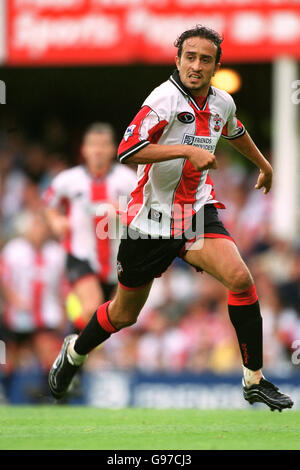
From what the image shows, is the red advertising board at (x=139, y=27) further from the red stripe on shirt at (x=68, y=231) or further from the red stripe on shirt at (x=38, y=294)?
the red stripe on shirt at (x=68, y=231)

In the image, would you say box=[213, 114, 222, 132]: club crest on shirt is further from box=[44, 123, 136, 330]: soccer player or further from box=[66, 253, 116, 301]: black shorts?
box=[66, 253, 116, 301]: black shorts

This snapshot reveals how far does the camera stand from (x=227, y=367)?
11703 millimetres

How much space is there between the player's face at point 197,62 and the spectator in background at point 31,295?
6.28 metres

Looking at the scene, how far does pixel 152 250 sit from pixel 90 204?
3.23 meters

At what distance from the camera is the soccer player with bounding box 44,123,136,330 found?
9.42 metres

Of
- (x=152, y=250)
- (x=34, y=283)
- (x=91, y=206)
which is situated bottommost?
(x=152, y=250)

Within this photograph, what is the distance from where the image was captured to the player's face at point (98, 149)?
9.44m

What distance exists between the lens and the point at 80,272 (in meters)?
9.33

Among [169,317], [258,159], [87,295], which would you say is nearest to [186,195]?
[258,159]

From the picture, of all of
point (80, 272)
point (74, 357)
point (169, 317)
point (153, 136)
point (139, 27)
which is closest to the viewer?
point (153, 136)

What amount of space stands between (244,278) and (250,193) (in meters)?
8.19

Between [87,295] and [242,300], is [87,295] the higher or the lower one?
the higher one

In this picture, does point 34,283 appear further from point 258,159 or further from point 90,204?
point 258,159
